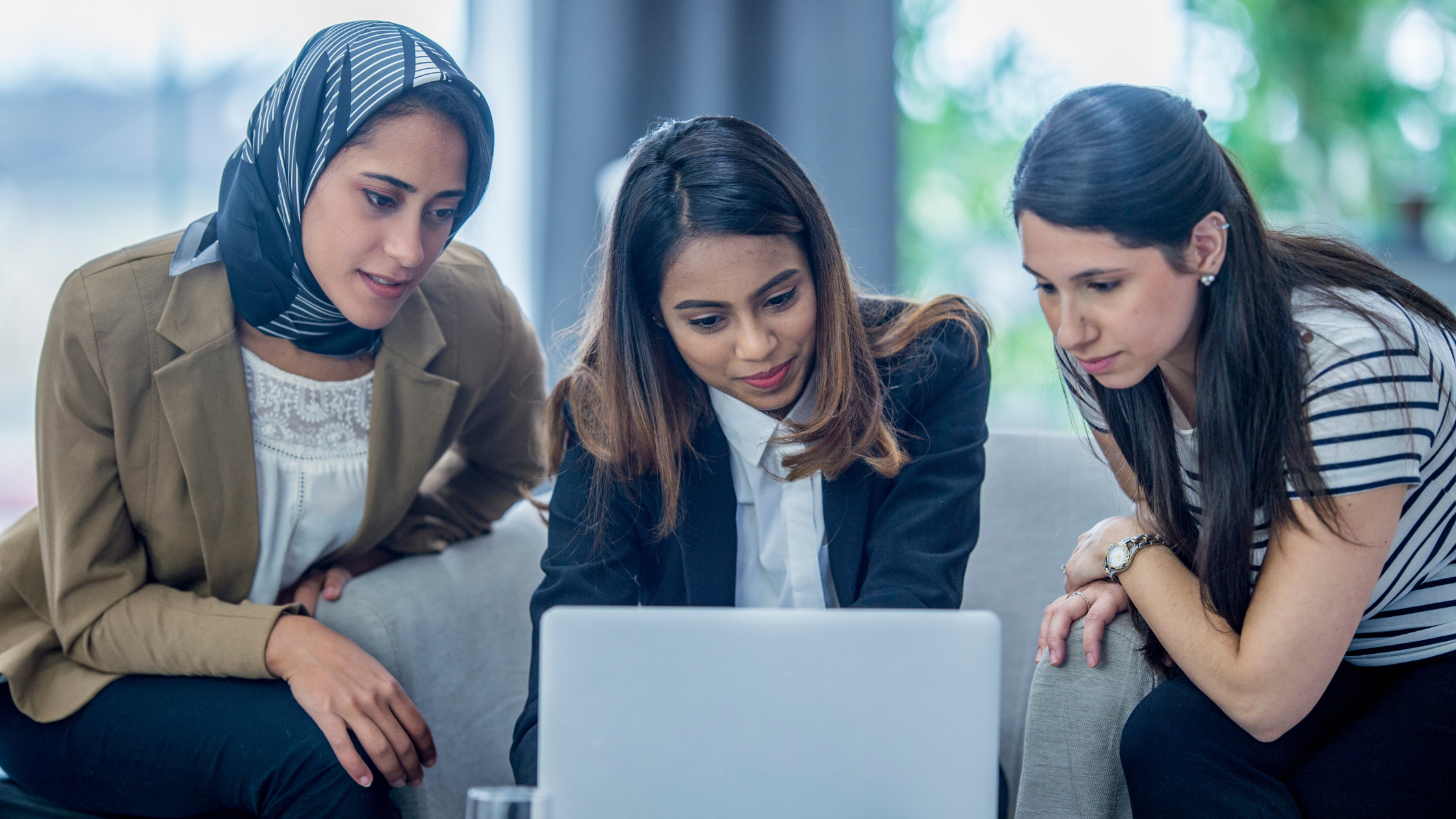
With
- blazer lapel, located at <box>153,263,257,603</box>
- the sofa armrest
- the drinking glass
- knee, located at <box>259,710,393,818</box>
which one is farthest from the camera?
the sofa armrest

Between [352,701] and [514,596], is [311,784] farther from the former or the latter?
[514,596]

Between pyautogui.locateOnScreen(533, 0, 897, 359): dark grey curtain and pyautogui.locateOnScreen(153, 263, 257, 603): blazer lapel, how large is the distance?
1399 mm

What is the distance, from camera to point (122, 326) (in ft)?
4.02

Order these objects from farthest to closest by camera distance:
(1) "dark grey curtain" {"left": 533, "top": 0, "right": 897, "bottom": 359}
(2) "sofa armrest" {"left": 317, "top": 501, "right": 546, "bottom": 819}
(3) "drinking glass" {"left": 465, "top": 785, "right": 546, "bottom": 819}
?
(1) "dark grey curtain" {"left": 533, "top": 0, "right": 897, "bottom": 359}, (2) "sofa armrest" {"left": 317, "top": 501, "right": 546, "bottom": 819}, (3) "drinking glass" {"left": 465, "top": 785, "right": 546, "bottom": 819}

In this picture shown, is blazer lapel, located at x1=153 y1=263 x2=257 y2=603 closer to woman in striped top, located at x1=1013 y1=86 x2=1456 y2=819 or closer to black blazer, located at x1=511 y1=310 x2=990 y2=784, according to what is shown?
black blazer, located at x1=511 y1=310 x2=990 y2=784

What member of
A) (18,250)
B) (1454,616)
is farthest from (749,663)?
(18,250)

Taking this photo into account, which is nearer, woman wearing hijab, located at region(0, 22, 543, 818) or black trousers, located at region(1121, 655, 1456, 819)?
black trousers, located at region(1121, 655, 1456, 819)

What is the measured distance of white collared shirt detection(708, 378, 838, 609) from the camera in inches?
49.9

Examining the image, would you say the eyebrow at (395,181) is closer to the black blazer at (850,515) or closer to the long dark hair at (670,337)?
the long dark hair at (670,337)

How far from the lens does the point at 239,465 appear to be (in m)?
1.29


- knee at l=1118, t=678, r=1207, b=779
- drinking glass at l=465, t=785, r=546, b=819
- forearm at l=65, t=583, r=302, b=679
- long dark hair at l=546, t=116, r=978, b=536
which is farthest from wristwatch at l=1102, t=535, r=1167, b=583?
forearm at l=65, t=583, r=302, b=679

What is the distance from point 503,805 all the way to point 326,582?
86 centimetres

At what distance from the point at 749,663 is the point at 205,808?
0.83 meters

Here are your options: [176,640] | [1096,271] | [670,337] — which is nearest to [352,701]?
[176,640]
